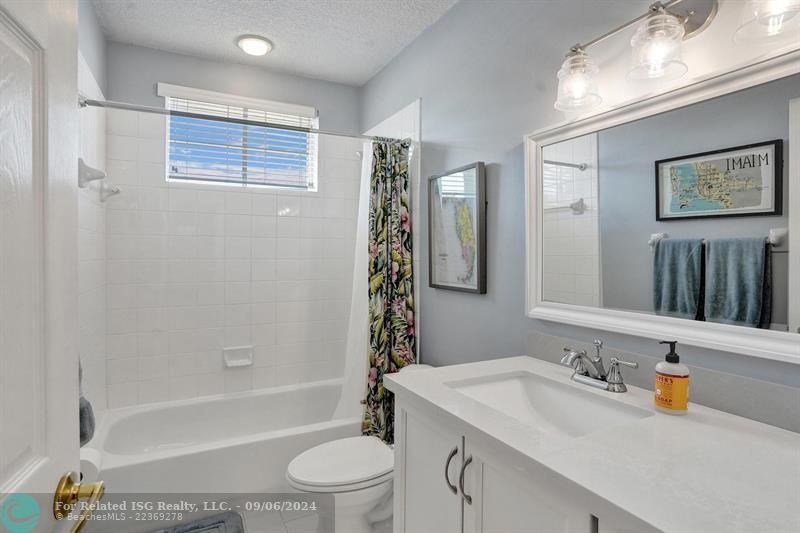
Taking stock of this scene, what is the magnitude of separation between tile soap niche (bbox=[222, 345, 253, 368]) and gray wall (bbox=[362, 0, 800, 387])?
3.81ft

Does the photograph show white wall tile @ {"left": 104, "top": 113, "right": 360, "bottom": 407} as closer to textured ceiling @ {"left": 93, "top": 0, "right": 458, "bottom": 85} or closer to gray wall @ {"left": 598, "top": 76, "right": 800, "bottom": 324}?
textured ceiling @ {"left": 93, "top": 0, "right": 458, "bottom": 85}

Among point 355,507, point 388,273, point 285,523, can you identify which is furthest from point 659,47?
point 285,523

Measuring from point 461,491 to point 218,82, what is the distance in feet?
9.63

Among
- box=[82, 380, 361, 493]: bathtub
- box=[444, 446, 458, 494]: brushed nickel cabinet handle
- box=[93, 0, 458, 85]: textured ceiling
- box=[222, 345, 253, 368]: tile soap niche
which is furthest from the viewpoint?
box=[222, 345, 253, 368]: tile soap niche

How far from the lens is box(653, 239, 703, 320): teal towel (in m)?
1.17

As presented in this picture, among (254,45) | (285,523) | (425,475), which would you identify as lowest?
(285,523)

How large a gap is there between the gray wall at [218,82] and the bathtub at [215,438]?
1.97m

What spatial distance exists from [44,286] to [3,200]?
17 cm

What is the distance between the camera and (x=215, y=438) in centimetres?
261

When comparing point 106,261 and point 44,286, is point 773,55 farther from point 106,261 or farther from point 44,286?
point 106,261

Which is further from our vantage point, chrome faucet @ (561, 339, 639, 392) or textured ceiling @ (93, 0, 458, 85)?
textured ceiling @ (93, 0, 458, 85)

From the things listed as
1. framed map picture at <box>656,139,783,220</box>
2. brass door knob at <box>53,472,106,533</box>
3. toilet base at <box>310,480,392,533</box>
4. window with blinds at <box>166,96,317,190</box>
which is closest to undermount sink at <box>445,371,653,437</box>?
framed map picture at <box>656,139,783,220</box>

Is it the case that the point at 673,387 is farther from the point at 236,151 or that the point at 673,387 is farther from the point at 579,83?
the point at 236,151

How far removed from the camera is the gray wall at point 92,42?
1983 millimetres
